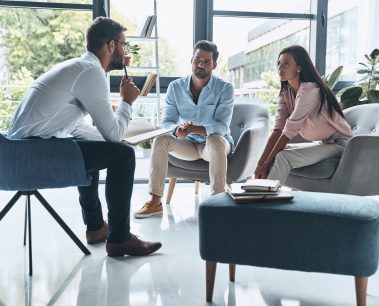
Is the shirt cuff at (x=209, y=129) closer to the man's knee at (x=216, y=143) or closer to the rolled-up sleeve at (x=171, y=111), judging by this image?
the man's knee at (x=216, y=143)

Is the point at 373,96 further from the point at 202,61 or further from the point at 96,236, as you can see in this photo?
the point at 96,236

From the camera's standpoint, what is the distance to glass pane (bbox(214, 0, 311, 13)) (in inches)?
171

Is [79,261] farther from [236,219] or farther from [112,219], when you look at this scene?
[236,219]

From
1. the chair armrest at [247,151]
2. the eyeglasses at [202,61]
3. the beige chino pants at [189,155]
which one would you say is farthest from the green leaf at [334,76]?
the beige chino pants at [189,155]

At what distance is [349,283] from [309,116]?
1135 mm

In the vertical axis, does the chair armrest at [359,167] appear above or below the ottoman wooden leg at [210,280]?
above

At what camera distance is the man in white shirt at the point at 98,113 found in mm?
2010

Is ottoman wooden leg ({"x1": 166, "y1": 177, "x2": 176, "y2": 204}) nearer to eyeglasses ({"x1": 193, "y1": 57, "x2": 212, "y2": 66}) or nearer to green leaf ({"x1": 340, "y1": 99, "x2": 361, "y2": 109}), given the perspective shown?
eyeglasses ({"x1": 193, "y1": 57, "x2": 212, "y2": 66})

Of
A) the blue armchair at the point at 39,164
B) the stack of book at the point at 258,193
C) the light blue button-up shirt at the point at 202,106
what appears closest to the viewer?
the stack of book at the point at 258,193

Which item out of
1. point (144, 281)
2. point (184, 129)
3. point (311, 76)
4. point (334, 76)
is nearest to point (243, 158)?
point (184, 129)

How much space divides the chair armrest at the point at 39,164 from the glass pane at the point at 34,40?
8.51 feet

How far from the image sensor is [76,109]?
6.86 ft

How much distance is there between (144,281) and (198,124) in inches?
58.6

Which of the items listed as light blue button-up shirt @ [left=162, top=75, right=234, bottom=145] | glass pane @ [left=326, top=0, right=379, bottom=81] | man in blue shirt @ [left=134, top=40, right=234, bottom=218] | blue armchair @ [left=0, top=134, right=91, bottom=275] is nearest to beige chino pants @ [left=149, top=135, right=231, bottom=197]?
man in blue shirt @ [left=134, top=40, right=234, bottom=218]
